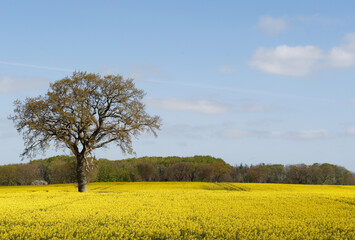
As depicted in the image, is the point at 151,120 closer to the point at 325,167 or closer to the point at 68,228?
the point at 68,228

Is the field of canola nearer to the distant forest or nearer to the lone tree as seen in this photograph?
the lone tree

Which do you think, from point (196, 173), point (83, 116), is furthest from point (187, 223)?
point (196, 173)

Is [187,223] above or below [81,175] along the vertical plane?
below

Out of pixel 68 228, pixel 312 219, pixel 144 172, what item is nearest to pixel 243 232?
pixel 312 219

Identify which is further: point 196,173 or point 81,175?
point 196,173

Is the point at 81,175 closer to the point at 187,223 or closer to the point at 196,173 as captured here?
the point at 187,223

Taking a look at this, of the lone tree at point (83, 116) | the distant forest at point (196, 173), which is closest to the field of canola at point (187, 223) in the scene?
the lone tree at point (83, 116)

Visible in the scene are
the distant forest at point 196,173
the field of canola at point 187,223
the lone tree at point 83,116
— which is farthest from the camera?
the distant forest at point 196,173

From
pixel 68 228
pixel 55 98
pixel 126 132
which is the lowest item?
pixel 68 228

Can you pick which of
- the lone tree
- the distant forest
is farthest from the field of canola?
the distant forest

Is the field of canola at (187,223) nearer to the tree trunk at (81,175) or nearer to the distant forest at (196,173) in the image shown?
the tree trunk at (81,175)

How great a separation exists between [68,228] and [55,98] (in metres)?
26.7

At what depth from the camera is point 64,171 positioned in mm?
108562

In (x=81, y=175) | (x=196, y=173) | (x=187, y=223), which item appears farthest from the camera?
(x=196, y=173)
